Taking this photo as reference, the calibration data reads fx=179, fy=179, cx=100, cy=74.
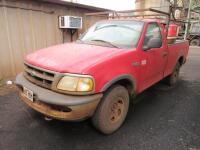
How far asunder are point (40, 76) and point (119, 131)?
1.53 m

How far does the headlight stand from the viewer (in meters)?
2.24

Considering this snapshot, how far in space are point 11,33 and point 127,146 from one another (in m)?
4.68

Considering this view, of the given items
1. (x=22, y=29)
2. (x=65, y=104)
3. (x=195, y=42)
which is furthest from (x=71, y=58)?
(x=195, y=42)

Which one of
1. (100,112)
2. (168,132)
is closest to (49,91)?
(100,112)

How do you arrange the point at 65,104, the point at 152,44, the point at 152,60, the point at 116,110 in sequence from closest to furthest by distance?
the point at 65,104
the point at 116,110
the point at 152,44
the point at 152,60

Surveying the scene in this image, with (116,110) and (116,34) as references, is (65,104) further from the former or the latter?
(116,34)

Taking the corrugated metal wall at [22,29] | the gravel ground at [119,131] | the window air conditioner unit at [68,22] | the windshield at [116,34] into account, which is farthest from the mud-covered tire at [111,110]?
the window air conditioner unit at [68,22]

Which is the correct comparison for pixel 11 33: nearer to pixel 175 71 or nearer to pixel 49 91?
pixel 49 91

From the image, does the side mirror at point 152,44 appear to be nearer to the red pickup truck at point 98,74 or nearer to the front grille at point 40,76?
the red pickup truck at point 98,74

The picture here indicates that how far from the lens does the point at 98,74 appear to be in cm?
232

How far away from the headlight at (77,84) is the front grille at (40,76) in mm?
222

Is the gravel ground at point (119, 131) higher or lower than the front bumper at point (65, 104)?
lower

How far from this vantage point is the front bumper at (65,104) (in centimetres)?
218

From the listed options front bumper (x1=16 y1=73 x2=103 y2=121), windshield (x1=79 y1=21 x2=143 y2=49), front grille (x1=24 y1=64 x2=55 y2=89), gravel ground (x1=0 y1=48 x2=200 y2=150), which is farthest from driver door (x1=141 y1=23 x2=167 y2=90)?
front grille (x1=24 y1=64 x2=55 y2=89)
